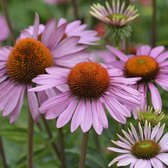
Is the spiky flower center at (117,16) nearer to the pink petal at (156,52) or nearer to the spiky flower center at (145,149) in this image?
the pink petal at (156,52)

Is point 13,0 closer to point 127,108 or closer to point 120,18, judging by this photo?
point 120,18

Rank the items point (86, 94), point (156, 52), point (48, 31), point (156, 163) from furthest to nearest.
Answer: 1. point (156, 52)
2. point (48, 31)
3. point (86, 94)
4. point (156, 163)

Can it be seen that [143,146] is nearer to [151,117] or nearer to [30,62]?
[151,117]

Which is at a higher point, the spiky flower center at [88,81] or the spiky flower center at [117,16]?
the spiky flower center at [117,16]

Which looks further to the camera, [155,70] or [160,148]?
[155,70]

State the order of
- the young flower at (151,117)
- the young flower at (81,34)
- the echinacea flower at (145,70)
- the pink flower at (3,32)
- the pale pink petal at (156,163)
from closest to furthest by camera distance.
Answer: the pale pink petal at (156,163) → the young flower at (151,117) → the echinacea flower at (145,70) → the young flower at (81,34) → the pink flower at (3,32)

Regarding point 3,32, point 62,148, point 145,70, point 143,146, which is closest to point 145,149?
point 143,146

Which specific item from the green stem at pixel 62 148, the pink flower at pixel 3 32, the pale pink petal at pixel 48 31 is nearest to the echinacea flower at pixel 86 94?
the pale pink petal at pixel 48 31

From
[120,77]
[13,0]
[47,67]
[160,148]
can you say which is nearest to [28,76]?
[47,67]

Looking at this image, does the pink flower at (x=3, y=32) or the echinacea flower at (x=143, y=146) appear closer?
the echinacea flower at (x=143, y=146)
